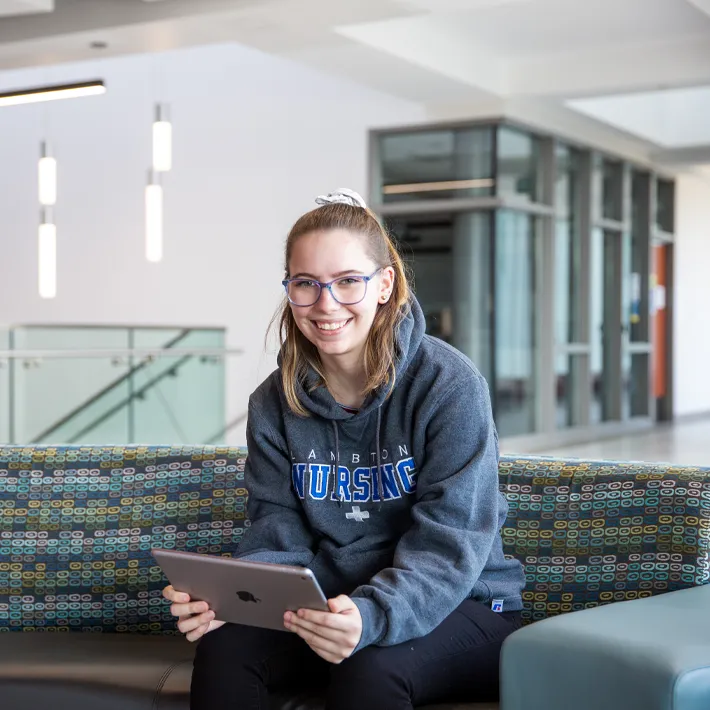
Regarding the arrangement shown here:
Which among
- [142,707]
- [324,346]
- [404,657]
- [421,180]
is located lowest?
[142,707]

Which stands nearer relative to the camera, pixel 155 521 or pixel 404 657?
pixel 404 657

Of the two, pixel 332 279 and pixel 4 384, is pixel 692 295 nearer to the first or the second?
pixel 4 384

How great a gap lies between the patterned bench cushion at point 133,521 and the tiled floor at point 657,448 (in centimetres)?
550

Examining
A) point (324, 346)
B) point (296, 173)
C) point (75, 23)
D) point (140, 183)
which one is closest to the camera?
point (324, 346)

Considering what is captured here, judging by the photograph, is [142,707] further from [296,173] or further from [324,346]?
[296,173]

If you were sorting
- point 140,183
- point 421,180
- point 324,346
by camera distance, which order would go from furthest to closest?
point 140,183 → point 421,180 → point 324,346

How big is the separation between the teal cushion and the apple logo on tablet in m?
0.38

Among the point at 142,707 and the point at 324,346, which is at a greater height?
the point at 324,346

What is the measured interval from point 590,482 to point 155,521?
916 mm

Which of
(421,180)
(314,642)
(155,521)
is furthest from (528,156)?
(314,642)

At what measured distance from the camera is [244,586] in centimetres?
167

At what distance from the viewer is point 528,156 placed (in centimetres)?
898

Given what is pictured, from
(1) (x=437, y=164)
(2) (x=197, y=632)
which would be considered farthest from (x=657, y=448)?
(2) (x=197, y=632)

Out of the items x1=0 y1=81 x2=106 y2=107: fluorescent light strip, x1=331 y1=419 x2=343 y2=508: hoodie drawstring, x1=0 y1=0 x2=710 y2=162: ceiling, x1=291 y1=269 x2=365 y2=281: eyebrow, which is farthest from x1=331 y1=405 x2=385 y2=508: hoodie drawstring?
x1=0 y1=81 x2=106 y2=107: fluorescent light strip
